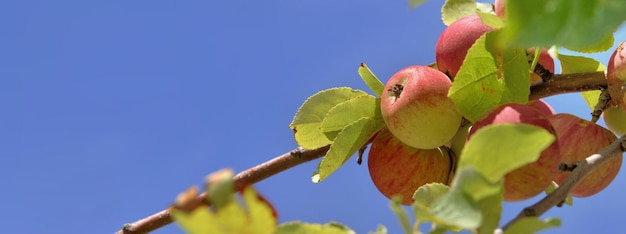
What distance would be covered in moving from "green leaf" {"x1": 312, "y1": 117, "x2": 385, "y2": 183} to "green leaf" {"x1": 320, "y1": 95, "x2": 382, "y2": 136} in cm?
2

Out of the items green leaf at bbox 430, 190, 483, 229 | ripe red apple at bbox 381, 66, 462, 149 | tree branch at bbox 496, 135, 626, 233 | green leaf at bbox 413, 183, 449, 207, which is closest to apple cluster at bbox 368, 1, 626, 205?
ripe red apple at bbox 381, 66, 462, 149

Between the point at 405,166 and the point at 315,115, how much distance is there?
14 cm

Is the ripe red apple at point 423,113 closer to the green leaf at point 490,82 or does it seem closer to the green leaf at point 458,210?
the green leaf at point 490,82

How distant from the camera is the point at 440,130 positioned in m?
0.77

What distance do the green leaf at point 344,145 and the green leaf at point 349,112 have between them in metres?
0.02

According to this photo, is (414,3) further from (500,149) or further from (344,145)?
(344,145)

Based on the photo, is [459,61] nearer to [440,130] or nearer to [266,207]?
[440,130]

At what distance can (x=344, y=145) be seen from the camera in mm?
798

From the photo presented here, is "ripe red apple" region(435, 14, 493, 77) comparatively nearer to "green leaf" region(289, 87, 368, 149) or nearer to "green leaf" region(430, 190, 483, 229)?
"green leaf" region(289, 87, 368, 149)

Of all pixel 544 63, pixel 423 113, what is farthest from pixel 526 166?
pixel 544 63

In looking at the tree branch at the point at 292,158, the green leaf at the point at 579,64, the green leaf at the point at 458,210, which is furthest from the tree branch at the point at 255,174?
the green leaf at the point at 458,210

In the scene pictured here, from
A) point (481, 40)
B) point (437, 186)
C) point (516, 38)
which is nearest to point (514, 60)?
point (481, 40)

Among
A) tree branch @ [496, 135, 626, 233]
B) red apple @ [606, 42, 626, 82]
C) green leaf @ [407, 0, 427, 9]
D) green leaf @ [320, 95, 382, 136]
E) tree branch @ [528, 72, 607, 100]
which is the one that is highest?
green leaf @ [320, 95, 382, 136]

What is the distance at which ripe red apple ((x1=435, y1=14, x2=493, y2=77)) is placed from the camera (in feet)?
2.69
